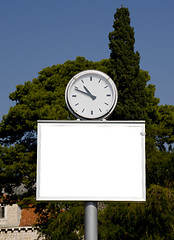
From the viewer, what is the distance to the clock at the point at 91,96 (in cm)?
635

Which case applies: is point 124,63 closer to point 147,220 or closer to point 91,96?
point 147,220

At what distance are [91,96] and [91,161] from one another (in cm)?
88

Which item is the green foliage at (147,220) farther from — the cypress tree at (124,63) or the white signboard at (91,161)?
the cypress tree at (124,63)

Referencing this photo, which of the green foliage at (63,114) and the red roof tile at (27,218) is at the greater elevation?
the green foliage at (63,114)

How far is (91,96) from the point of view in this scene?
633cm

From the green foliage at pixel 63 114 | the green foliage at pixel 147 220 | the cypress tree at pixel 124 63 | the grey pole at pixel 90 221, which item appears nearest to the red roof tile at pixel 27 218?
the green foliage at pixel 63 114

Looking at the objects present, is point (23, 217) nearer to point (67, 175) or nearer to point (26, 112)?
point (26, 112)

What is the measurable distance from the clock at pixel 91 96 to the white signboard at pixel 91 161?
0.46 ft

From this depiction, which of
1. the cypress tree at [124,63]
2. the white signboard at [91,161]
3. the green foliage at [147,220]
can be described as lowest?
the green foliage at [147,220]

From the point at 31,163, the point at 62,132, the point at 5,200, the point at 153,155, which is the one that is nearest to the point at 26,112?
the point at 31,163

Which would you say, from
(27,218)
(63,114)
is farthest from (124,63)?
(27,218)

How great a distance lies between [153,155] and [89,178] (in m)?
9.35

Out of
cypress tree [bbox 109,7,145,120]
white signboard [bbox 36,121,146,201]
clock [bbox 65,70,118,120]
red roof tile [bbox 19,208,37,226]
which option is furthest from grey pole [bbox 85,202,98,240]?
red roof tile [bbox 19,208,37,226]

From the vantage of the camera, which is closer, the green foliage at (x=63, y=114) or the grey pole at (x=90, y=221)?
the grey pole at (x=90, y=221)
